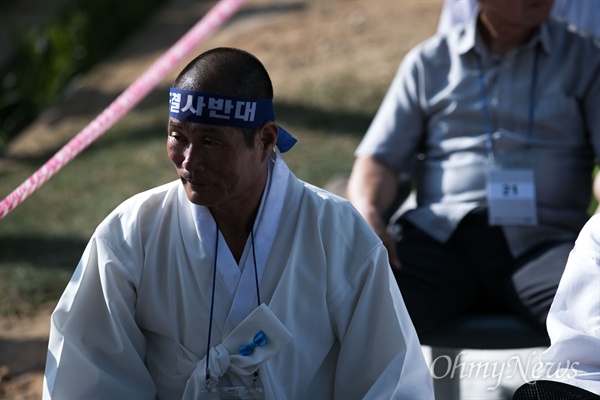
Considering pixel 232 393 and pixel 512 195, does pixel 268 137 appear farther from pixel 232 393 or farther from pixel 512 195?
pixel 512 195

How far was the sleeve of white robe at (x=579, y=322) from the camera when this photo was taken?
2.81 m

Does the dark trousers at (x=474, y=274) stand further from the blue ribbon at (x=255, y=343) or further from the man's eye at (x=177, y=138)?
the man's eye at (x=177, y=138)

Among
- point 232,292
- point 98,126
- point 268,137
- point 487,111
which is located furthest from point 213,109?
point 98,126

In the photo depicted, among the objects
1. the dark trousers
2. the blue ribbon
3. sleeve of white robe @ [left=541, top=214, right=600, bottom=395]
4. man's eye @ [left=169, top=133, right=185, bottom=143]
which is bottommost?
the dark trousers

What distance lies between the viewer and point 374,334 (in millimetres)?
3018

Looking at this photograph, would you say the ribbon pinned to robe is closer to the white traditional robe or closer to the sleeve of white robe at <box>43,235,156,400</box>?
the white traditional robe

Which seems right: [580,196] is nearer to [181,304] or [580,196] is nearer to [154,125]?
[181,304]

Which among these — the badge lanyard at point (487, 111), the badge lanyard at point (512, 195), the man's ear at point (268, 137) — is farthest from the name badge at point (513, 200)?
the man's ear at point (268, 137)

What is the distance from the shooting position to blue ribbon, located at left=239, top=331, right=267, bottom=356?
297 centimetres

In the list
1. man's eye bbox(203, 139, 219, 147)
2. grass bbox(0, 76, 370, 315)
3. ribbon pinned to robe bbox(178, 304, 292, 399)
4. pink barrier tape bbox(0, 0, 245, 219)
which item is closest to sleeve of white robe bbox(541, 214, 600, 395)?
ribbon pinned to robe bbox(178, 304, 292, 399)

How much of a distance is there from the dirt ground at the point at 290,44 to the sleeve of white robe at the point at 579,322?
4.98 meters

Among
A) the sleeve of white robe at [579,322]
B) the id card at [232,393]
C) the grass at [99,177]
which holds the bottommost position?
the grass at [99,177]

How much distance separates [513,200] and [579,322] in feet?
3.82

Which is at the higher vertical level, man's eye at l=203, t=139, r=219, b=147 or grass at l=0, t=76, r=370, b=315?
man's eye at l=203, t=139, r=219, b=147
